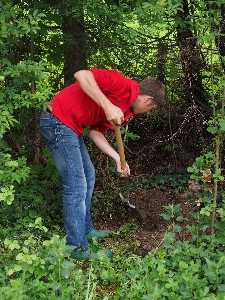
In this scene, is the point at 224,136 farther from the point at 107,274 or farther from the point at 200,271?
the point at 107,274

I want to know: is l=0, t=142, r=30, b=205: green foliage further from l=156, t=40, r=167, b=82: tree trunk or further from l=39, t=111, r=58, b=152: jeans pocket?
l=156, t=40, r=167, b=82: tree trunk

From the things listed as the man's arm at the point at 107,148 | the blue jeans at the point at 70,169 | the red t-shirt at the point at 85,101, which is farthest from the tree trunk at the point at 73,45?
the blue jeans at the point at 70,169

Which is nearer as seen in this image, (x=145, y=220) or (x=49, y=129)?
(x=49, y=129)

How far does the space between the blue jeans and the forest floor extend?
56 cm

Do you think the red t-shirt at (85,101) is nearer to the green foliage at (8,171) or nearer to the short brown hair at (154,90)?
the short brown hair at (154,90)

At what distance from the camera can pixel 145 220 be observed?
15.6 ft

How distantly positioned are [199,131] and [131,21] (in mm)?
1680

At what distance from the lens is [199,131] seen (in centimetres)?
548

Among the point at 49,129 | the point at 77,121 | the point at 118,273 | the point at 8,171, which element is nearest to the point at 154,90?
the point at 77,121

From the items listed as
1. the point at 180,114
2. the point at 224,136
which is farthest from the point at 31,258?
the point at 180,114

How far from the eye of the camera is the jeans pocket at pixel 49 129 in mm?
3797

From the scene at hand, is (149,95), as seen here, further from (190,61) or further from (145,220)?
(190,61)

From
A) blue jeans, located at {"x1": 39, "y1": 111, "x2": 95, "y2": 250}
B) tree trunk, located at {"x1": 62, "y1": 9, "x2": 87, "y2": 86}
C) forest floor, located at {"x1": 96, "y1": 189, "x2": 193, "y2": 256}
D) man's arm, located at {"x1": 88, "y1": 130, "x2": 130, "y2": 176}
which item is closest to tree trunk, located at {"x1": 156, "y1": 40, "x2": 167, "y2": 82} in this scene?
tree trunk, located at {"x1": 62, "y1": 9, "x2": 87, "y2": 86}

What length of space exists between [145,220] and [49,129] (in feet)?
4.96
